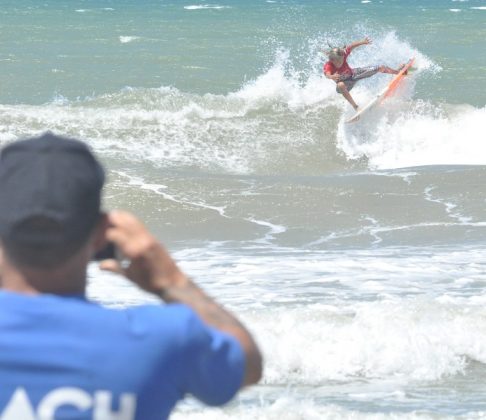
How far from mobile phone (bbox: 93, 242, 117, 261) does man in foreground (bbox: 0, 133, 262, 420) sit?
0.06 feet

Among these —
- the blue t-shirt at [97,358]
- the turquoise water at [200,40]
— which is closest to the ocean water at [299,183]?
the turquoise water at [200,40]

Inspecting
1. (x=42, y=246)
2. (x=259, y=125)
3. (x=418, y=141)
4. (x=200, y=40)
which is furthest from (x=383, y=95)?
(x=42, y=246)

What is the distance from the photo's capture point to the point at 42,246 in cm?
177

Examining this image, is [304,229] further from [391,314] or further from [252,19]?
[252,19]

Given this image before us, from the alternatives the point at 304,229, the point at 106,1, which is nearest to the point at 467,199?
the point at 304,229

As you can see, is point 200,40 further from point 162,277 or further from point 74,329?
point 74,329

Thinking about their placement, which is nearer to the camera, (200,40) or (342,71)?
(342,71)

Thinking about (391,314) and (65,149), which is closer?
(65,149)

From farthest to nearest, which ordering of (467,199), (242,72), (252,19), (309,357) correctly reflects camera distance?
(252,19) → (242,72) → (467,199) → (309,357)

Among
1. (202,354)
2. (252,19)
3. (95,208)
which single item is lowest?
(252,19)

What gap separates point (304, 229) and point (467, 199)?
2.23m

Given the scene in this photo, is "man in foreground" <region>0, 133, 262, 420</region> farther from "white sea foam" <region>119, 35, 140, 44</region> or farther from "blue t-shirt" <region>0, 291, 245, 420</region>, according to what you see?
"white sea foam" <region>119, 35, 140, 44</region>

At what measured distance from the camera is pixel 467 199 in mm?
13266

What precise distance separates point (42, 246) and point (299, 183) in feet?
42.7
